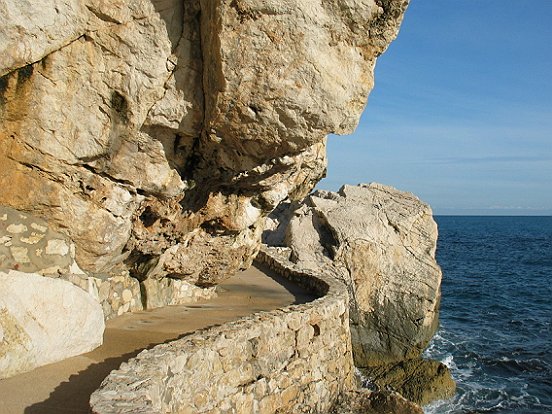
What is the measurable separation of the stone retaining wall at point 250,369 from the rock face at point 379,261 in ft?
20.0

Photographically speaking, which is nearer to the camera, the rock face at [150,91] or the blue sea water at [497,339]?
the rock face at [150,91]

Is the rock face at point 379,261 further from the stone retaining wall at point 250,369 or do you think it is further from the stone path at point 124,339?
the stone retaining wall at point 250,369

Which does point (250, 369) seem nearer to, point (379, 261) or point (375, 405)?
point (375, 405)

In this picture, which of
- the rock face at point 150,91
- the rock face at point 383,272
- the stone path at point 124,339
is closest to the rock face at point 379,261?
the rock face at point 383,272

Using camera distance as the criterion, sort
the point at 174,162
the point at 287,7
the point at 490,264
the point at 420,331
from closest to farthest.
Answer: the point at 287,7 → the point at 174,162 → the point at 420,331 → the point at 490,264

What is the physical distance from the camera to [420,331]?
18078 millimetres

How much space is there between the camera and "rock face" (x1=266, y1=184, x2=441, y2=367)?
58.9 ft

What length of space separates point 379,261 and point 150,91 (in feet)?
42.2

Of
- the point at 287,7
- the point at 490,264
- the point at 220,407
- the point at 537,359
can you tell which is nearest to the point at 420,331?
the point at 537,359

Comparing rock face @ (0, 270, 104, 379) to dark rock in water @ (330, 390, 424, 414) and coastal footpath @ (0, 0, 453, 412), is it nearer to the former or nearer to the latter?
coastal footpath @ (0, 0, 453, 412)

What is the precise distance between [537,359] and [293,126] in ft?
52.5

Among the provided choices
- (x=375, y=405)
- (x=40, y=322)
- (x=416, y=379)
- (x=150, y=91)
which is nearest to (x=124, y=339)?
(x=40, y=322)

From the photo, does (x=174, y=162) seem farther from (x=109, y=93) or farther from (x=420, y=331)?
(x=420, y=331)

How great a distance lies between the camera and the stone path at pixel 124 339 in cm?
571
